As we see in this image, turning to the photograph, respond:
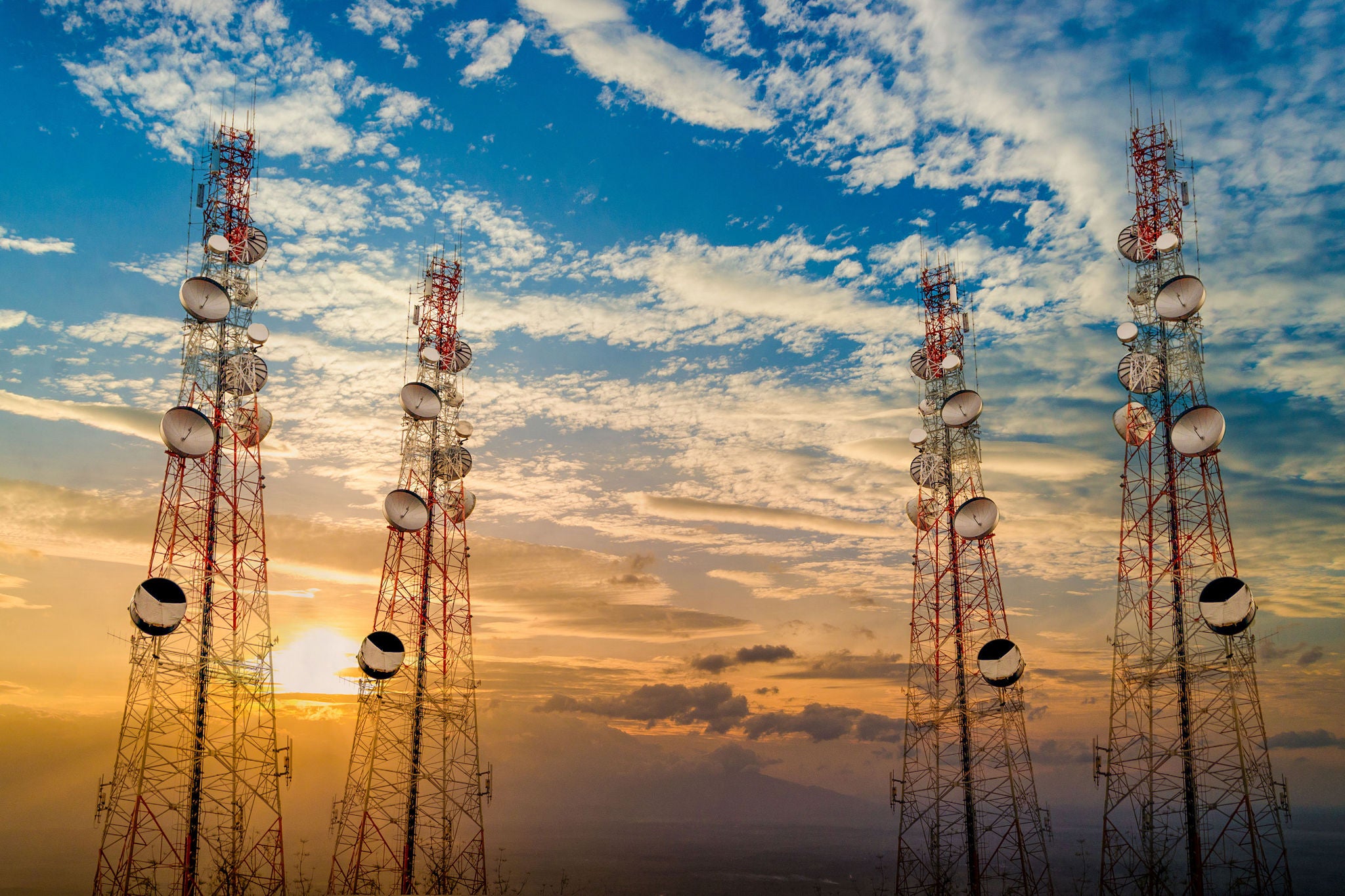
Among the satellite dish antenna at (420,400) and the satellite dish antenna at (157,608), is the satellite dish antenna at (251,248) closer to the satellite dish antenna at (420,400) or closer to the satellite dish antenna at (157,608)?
the satellite dish antenna at (420,400)

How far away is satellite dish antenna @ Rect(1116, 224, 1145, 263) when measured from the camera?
144ft

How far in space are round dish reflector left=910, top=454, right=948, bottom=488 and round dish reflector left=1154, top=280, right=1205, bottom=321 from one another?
1321 centimetres

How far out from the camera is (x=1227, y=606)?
3681 centimetres

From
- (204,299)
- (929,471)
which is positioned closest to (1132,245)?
(929,471)

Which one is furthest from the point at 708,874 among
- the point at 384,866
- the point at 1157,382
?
the point at 1157,382

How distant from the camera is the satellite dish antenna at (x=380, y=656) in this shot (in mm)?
43500

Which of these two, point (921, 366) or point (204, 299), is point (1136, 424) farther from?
point (204, 299)

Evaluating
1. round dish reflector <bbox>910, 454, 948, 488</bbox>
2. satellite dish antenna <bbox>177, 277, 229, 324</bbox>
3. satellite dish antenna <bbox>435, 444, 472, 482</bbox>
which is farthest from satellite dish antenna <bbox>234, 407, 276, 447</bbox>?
round dish reflector <bbox>910, 454, 948, 488</bbox>

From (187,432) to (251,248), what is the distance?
1072 centimetres

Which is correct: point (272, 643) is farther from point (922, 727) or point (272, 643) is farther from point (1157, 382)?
point (1157, 382)

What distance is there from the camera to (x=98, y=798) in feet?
121

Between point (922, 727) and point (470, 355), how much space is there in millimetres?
33819

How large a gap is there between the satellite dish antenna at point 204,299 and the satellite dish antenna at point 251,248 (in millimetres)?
2570

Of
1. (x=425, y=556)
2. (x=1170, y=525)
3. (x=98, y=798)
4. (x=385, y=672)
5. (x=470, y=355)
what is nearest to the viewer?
(x=98, y=798)
